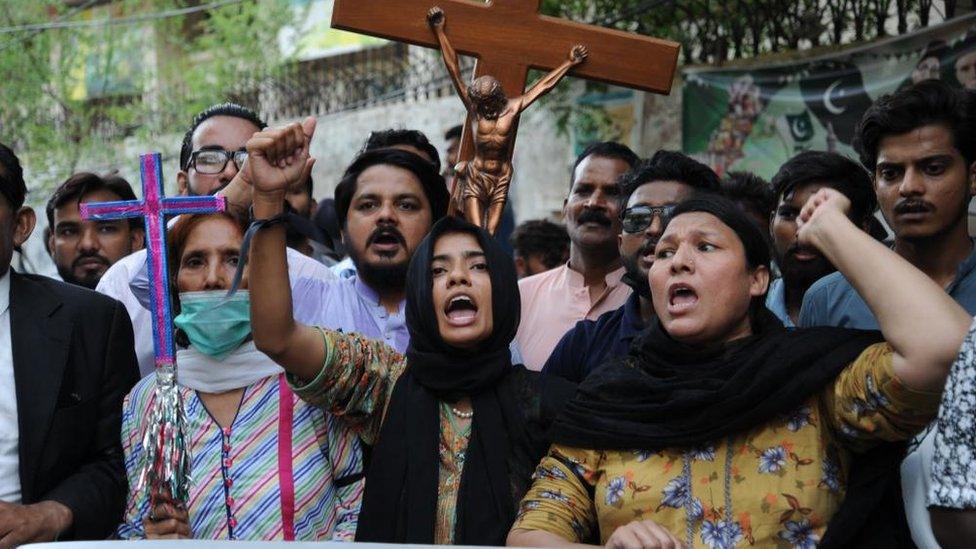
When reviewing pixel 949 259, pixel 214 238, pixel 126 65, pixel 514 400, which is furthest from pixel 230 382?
pixel 126 65

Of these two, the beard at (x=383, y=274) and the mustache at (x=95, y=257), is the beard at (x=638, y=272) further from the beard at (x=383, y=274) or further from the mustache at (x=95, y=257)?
the mustache at (x=95, y=257)

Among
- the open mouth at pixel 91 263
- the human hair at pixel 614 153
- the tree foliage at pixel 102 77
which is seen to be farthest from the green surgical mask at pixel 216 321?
the tree foliage at pixel 102 77

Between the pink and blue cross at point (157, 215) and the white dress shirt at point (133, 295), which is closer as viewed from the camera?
the pink and blue cross at point (157, 215)

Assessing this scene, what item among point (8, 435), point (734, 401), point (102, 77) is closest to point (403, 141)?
point (8, 435)

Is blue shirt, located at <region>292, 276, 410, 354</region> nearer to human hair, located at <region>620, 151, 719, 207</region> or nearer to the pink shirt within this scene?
the pink shirt

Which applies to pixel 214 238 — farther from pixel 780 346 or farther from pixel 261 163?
pixel 780 346

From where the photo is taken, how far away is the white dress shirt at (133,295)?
5.05 meters

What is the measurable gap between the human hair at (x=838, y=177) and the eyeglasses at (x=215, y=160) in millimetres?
2135

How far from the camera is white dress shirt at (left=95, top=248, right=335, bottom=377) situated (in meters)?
5.05

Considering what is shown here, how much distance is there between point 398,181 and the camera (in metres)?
5.07

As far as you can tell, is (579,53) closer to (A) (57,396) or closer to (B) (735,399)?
(B) (735,399)

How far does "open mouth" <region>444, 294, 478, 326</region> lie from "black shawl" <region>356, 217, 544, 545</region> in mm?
54

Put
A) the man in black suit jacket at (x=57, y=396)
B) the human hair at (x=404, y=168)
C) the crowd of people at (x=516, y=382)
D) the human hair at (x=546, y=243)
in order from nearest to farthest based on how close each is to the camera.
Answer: the crowd of people at (x=516, y=382)
the man in black suit jacket at (x=57, y=396)
the human hair at (x=404, y=168)
the human hair at (x=546, y=243)

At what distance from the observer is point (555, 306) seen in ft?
17.5
